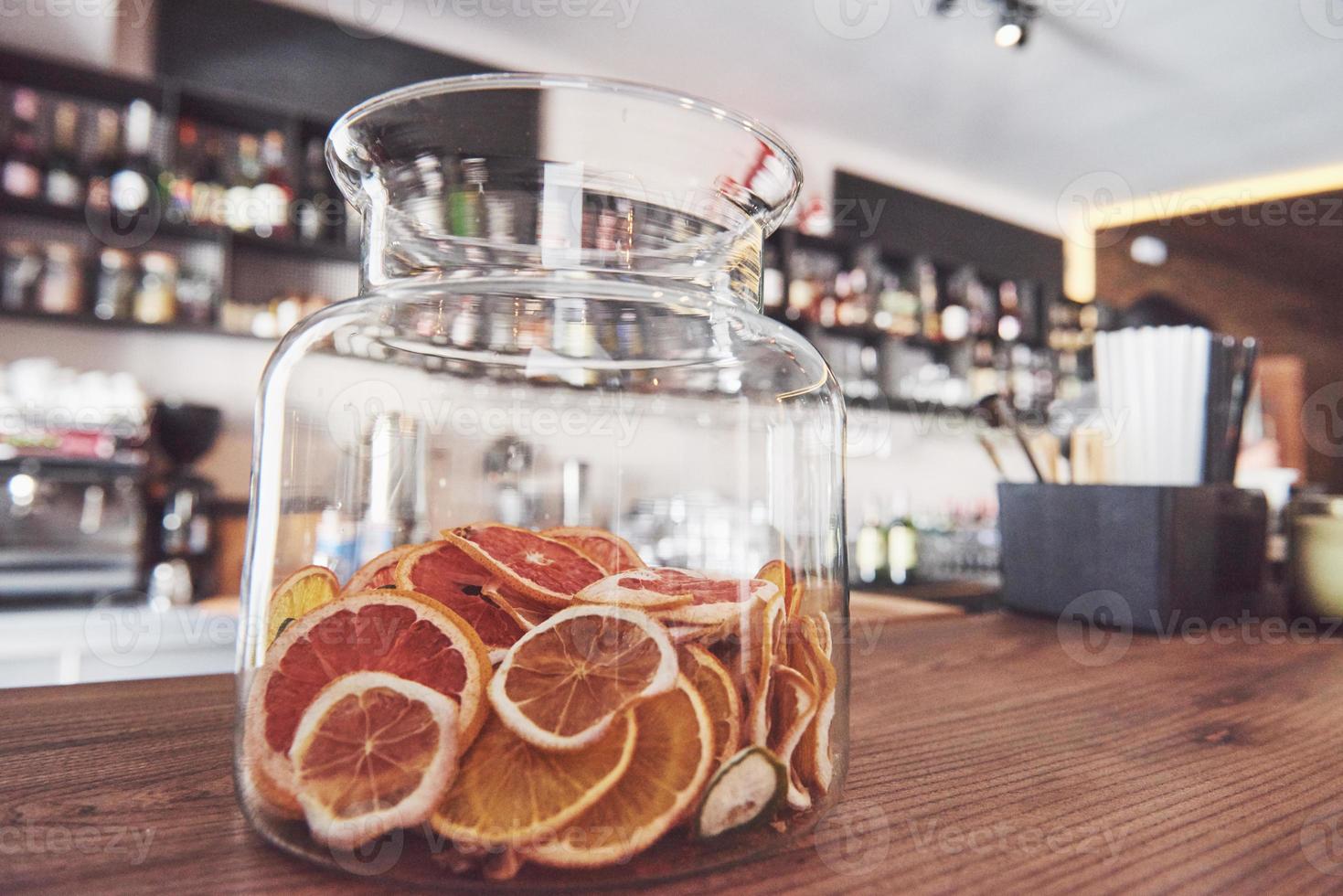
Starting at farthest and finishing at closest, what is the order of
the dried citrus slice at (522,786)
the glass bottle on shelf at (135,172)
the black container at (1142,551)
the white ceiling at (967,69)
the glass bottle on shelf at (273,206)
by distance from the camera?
the white ceiling at (967,69), the glass bottle on shelf at (273,206), the glass bottle on shelf at (135,172), the black container at (1142,551), the dried citrus slice at (522,786)

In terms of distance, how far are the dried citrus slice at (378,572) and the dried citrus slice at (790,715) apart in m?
0.20

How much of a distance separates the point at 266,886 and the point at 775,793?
19cm

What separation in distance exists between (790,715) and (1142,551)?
0.89 m

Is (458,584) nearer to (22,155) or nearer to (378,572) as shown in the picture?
(378,572)

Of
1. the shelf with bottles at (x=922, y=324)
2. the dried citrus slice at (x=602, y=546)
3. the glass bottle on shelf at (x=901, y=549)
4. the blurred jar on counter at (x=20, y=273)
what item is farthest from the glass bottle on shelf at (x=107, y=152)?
the glass bottle on shelf at (x=901, y=549)

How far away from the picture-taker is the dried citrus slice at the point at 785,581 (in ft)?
1.30

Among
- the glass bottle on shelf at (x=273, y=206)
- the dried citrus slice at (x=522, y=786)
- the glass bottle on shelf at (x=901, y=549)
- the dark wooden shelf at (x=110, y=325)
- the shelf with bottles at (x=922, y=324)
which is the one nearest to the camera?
the dried citrus slice at (x=522, y=786)

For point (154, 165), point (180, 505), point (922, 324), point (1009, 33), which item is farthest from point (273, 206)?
point (922, 324)

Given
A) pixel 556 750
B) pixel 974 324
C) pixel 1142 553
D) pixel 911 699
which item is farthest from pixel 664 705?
pixel 974 324

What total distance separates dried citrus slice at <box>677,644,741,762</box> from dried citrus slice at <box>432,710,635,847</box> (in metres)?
0.04

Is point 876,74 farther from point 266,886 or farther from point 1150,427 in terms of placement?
point 266,886

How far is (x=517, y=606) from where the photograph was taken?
38cm

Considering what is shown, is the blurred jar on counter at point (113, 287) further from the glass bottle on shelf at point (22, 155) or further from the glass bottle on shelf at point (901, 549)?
the glass bottle on shelf at point (901, 549)

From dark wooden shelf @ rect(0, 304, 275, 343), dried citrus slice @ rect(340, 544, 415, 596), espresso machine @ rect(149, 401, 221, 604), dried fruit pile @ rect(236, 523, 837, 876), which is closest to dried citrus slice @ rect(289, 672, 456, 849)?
dried fruit pile @ rect(236, 523, 837, 876)
